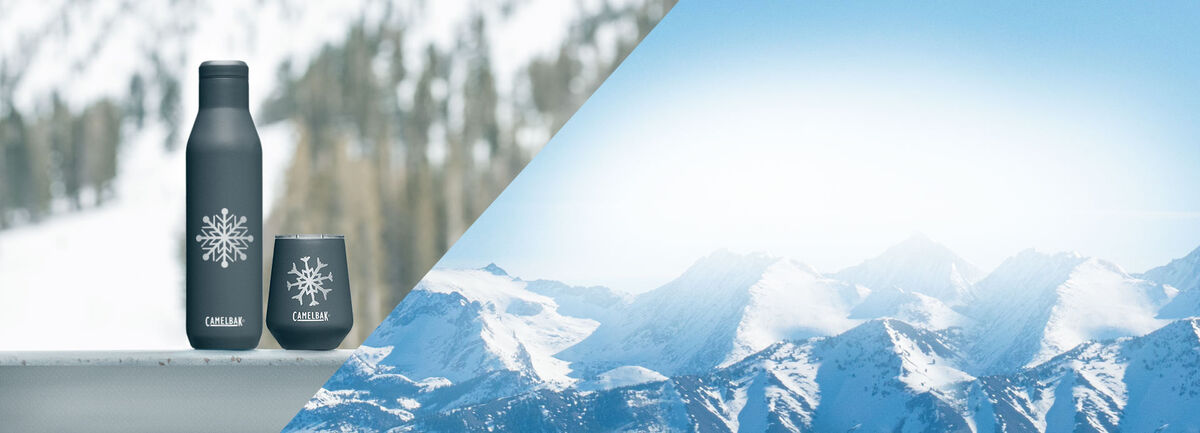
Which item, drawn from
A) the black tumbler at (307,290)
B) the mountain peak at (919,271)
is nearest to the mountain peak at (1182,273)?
the mountain peak at (919,271)

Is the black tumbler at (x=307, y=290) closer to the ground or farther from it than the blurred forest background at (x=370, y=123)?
closer to the ground

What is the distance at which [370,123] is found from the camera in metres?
0.87

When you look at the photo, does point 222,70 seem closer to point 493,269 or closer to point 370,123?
point 370,123

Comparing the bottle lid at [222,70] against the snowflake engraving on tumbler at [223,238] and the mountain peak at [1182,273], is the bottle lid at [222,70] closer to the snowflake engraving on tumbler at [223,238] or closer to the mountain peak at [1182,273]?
the snowflake engraving on tumbler at [223,238]

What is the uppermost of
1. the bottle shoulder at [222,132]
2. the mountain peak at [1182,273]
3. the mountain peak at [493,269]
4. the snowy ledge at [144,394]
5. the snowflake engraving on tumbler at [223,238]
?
the bottle shoulder at [222,132]

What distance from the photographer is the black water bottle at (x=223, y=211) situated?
0.71m

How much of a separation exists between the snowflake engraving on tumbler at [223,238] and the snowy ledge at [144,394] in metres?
0.09

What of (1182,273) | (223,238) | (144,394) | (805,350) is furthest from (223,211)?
(1182,273)

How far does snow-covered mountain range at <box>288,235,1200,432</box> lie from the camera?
87cm

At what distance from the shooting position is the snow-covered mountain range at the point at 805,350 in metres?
0.87

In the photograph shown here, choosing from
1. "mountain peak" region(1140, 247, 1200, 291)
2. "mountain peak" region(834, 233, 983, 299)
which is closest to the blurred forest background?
"mountain peak" region(834, 233, 983, 299)

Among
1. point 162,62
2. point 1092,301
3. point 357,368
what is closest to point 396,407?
point 357,368

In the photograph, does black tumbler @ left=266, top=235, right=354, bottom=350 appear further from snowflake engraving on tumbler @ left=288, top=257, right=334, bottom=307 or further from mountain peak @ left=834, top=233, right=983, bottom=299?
mountain peak @ left=834, top=233, right=983, bottom=299

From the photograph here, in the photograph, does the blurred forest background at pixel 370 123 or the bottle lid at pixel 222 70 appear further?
the blurred forest background at pixel 370 123
